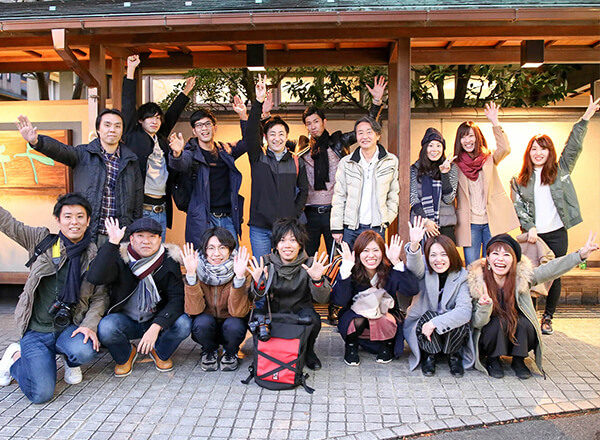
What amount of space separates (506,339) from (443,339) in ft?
1.61

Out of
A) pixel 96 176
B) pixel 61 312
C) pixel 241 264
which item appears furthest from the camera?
pixel 96 176

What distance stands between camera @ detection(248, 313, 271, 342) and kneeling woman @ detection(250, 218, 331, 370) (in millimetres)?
155

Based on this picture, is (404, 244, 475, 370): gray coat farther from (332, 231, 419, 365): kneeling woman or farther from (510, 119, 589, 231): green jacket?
(510, 119, 589, 231): green jacket

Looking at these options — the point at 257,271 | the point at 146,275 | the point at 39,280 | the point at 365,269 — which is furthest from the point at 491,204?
the point at 39,280

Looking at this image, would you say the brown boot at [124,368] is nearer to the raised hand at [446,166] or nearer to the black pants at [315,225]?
the black pants at [315,225]

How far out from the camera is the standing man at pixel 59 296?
386cm

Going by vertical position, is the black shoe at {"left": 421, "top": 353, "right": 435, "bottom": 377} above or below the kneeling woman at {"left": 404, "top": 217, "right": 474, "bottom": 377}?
below

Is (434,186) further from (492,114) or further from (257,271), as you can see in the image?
(257,271)

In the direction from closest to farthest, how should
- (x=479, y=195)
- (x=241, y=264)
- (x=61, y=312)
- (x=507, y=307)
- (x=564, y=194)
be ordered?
(x=61, y=312)
(x=241, y=264)
(x=507, y=307)
(x=564, y=194)
(x=479, y=195)

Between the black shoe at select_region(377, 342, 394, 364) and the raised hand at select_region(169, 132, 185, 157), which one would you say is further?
the raised hand at select_region(169, 132, 185, 157)

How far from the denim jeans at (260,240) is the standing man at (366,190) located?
0.68 meters

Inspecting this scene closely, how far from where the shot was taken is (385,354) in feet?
14.4

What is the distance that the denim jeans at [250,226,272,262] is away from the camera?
5105mm

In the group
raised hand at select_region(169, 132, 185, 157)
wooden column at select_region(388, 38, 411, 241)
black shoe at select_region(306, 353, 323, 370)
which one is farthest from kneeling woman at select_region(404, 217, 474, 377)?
raised hand at select_region(169, 132, 185, 157)
